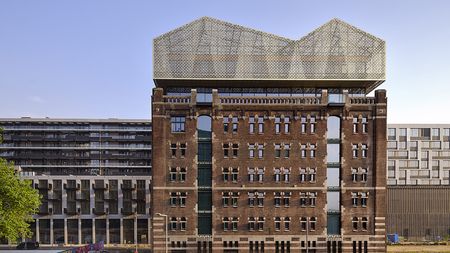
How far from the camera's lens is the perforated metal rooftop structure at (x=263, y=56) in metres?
55.6

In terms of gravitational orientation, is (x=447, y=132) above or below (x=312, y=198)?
above

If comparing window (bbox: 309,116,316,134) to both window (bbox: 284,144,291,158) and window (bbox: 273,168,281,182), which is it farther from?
window (bbox: 273,168,281,182)

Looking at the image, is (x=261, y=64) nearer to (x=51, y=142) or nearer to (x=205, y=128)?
(x=205, y=128)

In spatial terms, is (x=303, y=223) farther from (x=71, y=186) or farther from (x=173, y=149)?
(x=71, y=186)

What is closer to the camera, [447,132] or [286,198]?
[286,198]

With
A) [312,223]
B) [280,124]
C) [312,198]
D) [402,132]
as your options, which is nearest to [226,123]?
[280,124]

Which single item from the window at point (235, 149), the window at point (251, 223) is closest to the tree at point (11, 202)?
the window at point (235, 149)

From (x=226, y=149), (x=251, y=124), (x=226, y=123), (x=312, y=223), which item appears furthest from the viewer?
(x=251, y=124)

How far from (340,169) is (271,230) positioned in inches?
534

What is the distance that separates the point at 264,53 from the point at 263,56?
1.58 ft

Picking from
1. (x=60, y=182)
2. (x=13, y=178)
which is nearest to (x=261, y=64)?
(x=13, y=178)

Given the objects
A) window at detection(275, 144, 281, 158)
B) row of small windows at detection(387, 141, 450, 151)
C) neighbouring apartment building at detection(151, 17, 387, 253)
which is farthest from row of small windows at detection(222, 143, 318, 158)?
row of small windows at detection(387, 141, 450, 151)

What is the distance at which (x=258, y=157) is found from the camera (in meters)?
55.4

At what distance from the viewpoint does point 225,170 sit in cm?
5509
